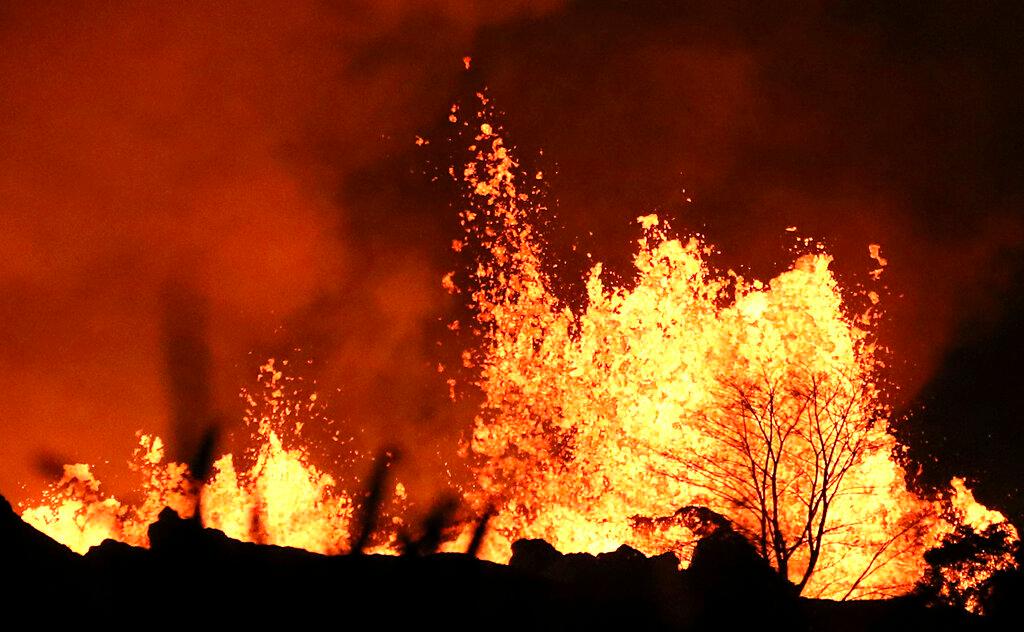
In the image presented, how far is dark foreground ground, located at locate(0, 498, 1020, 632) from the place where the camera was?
533 inches

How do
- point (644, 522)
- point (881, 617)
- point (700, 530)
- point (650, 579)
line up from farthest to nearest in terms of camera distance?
point (644, 522)
point (700, 530)
point (881, 617)
point (650, 579)

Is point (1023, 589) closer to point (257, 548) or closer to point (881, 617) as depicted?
point (881, 617)

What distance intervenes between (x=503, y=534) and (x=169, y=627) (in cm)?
1272

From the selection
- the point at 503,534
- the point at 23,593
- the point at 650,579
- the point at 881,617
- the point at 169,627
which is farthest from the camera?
the point at 503,534

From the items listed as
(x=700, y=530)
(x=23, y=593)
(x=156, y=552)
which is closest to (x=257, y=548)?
(x=156, y=552)

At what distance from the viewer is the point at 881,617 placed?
1958cm

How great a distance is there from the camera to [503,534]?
25.8m

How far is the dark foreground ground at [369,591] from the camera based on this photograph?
13.5 meters

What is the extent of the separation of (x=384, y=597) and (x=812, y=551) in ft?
35.6

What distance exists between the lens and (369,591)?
15898mm

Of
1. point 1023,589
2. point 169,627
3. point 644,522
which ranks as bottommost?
point 169,627

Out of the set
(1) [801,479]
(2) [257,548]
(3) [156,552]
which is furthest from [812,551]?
(3) [156,552]

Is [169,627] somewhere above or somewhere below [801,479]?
below

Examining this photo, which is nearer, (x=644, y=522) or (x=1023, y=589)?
(x=1023, y=589)
